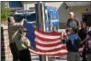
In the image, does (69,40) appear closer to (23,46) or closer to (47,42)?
(47,42)

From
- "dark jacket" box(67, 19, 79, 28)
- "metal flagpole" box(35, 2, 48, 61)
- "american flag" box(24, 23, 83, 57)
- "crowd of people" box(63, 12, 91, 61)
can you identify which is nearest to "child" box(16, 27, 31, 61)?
"american flag" box(24, 23, 83, 57)

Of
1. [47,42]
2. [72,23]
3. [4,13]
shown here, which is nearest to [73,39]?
[72,23]

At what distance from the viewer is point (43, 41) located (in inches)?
345

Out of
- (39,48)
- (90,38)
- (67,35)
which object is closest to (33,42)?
(39,48)

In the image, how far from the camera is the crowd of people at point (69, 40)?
8609 millimetres

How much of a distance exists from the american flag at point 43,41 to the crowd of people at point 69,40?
0.43 feet

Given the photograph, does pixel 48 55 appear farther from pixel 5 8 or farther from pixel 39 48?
pixel 5 8

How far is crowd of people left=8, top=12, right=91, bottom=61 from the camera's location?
339 inches

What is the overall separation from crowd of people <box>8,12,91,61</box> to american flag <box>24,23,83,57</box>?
5.2 inches

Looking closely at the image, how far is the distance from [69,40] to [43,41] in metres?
0.65

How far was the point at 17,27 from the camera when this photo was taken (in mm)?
8766

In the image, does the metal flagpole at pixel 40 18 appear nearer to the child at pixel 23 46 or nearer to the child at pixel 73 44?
the child at pixel 23 46

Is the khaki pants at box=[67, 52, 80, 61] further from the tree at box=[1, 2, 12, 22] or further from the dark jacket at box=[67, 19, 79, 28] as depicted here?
the tree at box=[1, 2, 12, 22]

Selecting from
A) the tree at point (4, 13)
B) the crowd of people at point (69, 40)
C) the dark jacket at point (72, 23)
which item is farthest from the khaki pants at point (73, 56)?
the tree at point (4, 13)
